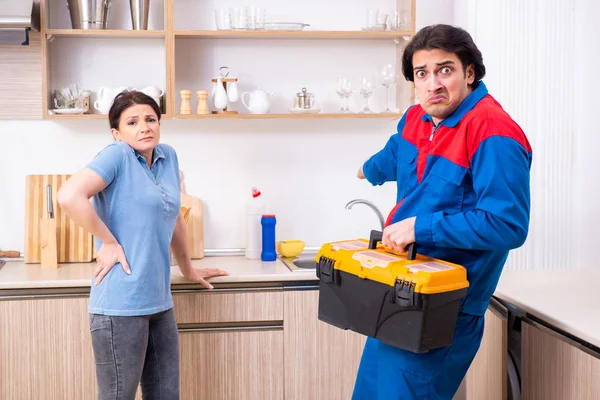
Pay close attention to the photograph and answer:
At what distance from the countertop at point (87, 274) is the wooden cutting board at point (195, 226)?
102mm

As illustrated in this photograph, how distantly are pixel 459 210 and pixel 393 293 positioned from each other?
10.9 inches

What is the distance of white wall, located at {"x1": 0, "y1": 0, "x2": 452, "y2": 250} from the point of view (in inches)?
133

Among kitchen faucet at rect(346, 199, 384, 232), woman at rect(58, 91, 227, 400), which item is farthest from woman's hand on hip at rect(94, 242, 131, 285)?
kitchen faucet at rect(346, 199, 384, 232)

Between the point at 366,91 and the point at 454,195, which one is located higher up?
the point at 366,91

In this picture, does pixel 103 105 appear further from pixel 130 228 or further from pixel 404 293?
pixel 404 293

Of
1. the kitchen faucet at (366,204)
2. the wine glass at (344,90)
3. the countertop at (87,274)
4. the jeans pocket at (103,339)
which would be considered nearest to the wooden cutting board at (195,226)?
the countertop at (87,274)

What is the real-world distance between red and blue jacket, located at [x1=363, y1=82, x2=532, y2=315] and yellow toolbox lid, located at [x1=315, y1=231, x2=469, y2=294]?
0.06 metres

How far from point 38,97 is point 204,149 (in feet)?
2.54

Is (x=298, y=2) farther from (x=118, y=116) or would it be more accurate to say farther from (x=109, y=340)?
(x=109, y=340)

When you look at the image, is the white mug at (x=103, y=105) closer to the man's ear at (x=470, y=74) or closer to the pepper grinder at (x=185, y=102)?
the pepper grinder at (x=185, y=102)

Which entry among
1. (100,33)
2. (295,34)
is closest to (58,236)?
(100,33)

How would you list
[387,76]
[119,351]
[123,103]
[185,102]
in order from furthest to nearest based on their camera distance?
[387,76] < [185,102] < [123,103] < [119,351]

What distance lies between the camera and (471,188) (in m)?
1.83

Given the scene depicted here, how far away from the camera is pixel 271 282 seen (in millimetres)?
2969
